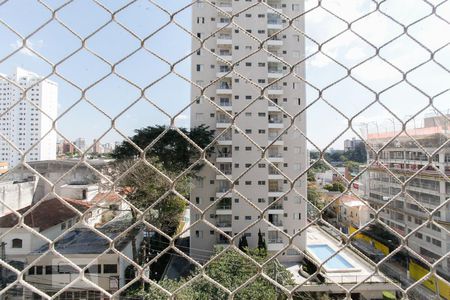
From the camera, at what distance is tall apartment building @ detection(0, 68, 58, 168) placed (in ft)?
1.69

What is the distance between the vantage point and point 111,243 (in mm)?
423

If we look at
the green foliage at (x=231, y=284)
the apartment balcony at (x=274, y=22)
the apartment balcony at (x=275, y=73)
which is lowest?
the green foliage at (x=231, y=284)

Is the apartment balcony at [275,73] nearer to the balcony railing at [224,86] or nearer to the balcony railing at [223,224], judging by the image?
the balcony railing at [224,86]

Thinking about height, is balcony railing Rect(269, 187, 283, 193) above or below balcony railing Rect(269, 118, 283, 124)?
below

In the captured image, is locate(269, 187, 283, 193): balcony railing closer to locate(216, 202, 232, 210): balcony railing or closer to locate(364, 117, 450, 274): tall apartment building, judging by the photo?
locate(216, 202, 232, 210): balcony railing

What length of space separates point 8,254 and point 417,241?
2.25 m

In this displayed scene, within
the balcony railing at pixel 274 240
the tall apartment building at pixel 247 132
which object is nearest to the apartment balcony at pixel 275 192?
the tall apartment building at pixel 247 132

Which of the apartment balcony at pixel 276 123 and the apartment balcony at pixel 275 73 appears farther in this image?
the apartment balcony at pixel 275 73

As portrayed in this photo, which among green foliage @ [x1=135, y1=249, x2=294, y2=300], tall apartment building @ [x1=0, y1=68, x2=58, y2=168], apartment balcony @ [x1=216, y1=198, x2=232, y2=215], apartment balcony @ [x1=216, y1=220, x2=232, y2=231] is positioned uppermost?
tall apartment building @ [x1=0, y1=68, x2=58, y2=168]

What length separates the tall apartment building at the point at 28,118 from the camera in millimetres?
516

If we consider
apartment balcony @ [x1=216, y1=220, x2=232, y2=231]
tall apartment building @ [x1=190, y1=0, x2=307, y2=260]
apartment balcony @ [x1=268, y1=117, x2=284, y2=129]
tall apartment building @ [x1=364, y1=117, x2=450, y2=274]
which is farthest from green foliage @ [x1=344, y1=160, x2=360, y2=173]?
apartment balcony @ [x1=216, y1=220, x2=232, y2=231]

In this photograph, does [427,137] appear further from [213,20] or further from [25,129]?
[213,20]

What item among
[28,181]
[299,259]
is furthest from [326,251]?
[28,181]

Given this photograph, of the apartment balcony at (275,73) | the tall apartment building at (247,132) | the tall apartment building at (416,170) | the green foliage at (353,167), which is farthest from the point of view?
the apartment balcony at (275,73)
